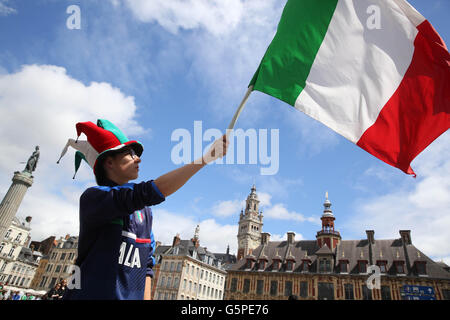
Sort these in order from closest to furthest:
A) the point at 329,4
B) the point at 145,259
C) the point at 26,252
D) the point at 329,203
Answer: the point at 145,259 → the point at 329,4 → the point at 329,203 → the point at 26,252

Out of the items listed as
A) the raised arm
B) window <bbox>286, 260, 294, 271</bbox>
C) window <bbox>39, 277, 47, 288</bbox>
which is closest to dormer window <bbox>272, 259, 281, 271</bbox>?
window <bbox>286, 260, 294, 271</bbox>

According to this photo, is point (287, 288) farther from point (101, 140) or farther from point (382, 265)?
point (101, 140)

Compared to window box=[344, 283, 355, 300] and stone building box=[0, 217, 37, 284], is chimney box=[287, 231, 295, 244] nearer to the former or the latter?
window box=[344, 283, 355, 300]

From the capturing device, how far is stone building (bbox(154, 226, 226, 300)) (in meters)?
46.7

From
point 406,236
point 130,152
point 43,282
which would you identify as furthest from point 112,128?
point 43,282

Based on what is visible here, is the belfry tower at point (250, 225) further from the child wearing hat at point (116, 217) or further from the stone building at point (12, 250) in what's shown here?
the child wearing hat at point (116, 217)

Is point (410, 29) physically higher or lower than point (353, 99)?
higher

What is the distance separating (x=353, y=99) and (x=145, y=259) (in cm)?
326

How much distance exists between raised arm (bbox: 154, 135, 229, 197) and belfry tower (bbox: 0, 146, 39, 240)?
25901mm

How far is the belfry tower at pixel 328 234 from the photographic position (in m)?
39.7

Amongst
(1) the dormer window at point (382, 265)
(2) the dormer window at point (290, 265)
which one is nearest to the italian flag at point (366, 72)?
(1) the dormer window at point (382, 265)
